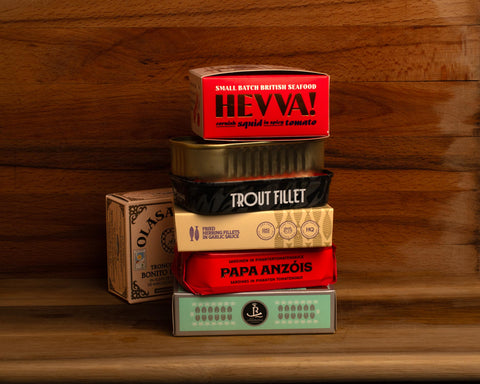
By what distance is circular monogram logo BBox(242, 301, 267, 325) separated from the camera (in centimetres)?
114

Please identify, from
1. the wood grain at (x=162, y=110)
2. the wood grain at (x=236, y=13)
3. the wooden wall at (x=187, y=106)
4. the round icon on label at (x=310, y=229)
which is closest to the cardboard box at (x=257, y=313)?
the round icon on label at (x=310, y=229)

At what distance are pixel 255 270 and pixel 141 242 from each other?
26 centimetres

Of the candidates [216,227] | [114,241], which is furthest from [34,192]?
[216,227]

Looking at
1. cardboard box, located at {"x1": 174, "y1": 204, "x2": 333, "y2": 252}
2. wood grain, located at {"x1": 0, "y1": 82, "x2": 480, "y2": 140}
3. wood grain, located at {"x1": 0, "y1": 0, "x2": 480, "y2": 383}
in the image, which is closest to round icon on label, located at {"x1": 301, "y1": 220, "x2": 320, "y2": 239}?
cardboard box, located at {"x1": 174, "y1": 204, "x2": 333, "y2": 252}

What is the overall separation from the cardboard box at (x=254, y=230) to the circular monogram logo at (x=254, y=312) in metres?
0.11

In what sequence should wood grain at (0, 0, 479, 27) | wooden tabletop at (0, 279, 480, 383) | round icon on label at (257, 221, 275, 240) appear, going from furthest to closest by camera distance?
wood grain at (0, 0, 479, 27), round icon on label at (257, 221, 275, 240), wooden tabletop at (0, 279, 480, 383)

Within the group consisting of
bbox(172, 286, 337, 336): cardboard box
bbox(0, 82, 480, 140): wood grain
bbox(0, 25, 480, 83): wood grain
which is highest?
bbox(0, 25, 480, 83): wood grain

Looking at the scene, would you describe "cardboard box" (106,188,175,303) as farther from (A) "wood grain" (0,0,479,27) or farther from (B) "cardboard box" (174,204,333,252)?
(A) "wood grain" (0,0,479,27)

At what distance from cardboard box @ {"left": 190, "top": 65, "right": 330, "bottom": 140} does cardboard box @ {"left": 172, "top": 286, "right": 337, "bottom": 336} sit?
28 cm

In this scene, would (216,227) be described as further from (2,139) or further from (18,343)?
(2,139)

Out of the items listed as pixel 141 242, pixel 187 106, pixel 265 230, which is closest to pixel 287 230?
pixel 265 230

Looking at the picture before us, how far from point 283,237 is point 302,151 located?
16 cm

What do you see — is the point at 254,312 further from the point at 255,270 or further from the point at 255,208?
the point at 255,208

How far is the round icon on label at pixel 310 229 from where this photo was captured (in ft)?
3.69
